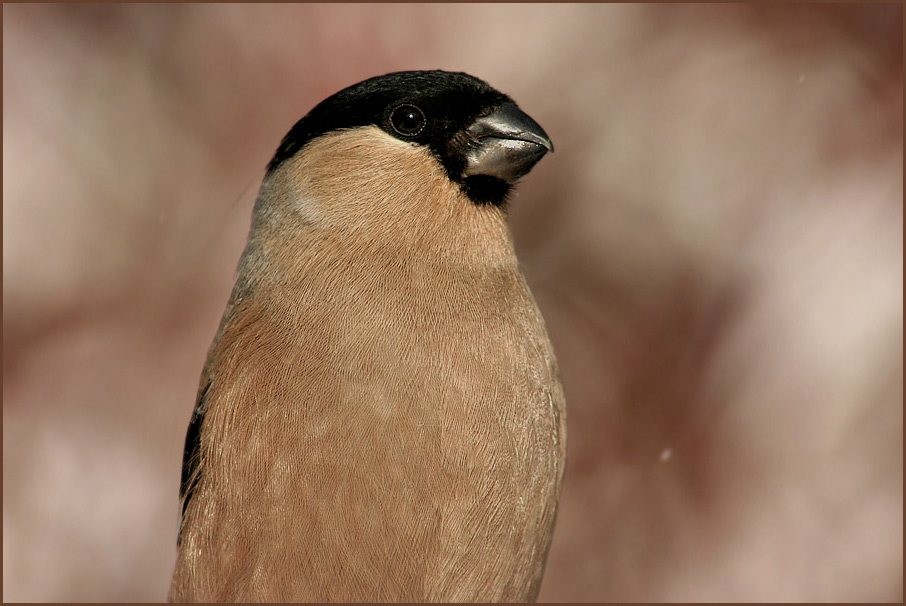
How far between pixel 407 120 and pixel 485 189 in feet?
0.85

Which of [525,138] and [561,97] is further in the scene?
[561,97]

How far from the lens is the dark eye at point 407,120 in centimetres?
214

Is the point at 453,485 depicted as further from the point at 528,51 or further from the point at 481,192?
the point at 528,51

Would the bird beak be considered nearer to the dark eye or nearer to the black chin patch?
the black chin patch

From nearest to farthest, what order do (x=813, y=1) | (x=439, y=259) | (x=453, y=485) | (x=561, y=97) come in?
(x=453, y=485), (x=439, y=259), (x=813, y=1), (x=561, y=97)

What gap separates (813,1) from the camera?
3.68m

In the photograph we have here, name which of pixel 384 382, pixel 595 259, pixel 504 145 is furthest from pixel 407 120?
pixel 595 259

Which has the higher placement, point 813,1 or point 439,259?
point 813,1

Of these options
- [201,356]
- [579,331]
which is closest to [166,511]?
[201,356]

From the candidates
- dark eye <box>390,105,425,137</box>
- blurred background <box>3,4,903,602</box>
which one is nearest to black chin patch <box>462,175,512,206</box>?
dark eye <box>390,105,425,137</box>

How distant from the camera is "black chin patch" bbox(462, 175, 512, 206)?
2143 mm

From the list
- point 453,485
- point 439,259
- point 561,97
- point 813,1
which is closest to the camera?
point 453,485

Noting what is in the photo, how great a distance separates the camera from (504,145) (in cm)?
210

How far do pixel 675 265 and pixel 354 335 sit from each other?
2.24 meters
